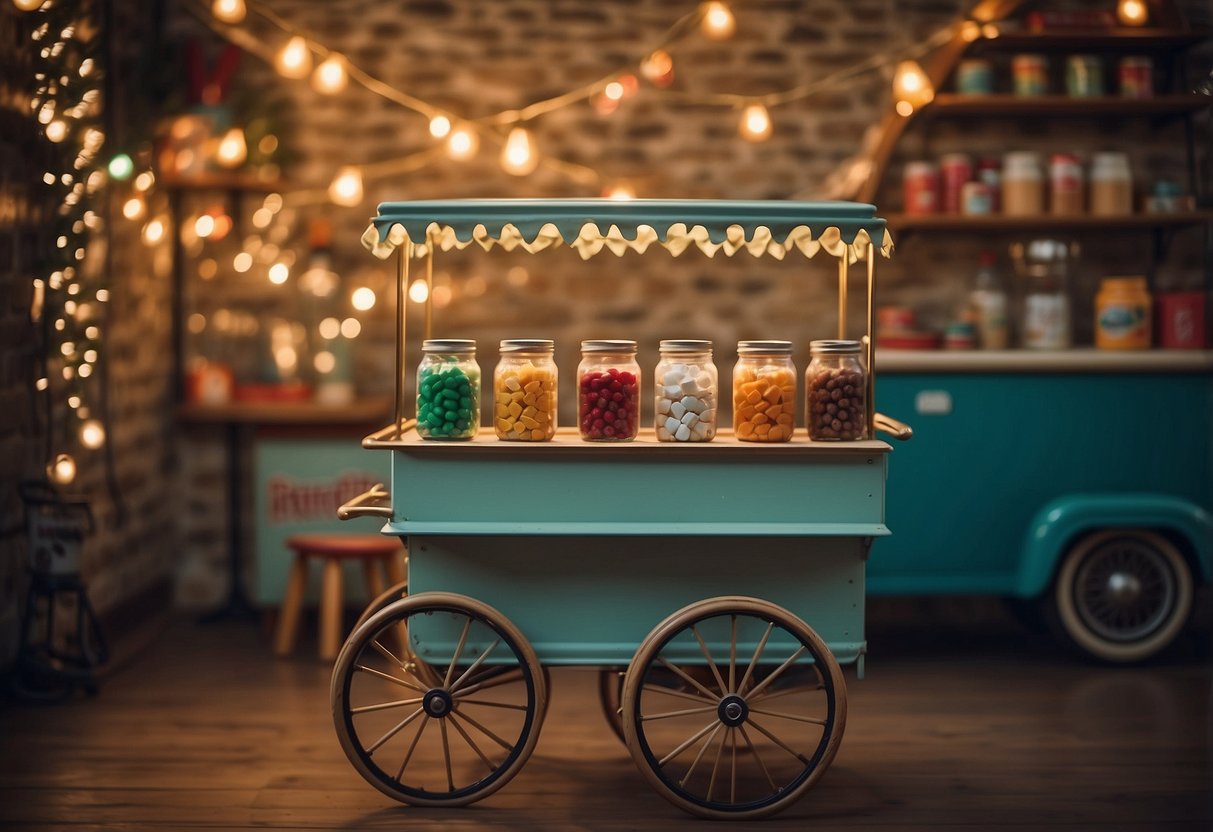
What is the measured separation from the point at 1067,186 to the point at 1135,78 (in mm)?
506

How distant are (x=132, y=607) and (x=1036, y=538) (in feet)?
11.0

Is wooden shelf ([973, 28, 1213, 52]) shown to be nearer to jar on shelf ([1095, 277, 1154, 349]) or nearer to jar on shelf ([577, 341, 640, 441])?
jar on shelf ([1095, 277, 1154, 349])

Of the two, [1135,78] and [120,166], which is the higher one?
[1135,78]

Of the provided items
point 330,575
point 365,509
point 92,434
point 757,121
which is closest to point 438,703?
point 365,509

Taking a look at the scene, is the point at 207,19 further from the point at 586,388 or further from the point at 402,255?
the point at 586,388

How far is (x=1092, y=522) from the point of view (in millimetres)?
4652

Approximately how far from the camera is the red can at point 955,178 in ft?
16.4

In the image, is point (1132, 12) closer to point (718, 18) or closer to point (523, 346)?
point (718, 18)

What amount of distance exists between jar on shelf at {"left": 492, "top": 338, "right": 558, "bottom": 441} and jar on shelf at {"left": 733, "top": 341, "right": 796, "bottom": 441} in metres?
0.45

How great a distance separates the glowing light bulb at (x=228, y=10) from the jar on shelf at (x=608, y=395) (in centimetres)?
240

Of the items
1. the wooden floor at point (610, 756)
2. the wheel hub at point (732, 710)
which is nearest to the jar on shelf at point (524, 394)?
the wheel hub at point (732, 710)

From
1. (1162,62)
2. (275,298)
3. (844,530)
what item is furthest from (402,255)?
(1162,62)

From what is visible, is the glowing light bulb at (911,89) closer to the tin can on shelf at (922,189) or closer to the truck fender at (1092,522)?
the tin can on shelf at (922,189)

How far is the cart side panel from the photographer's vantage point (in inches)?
127
